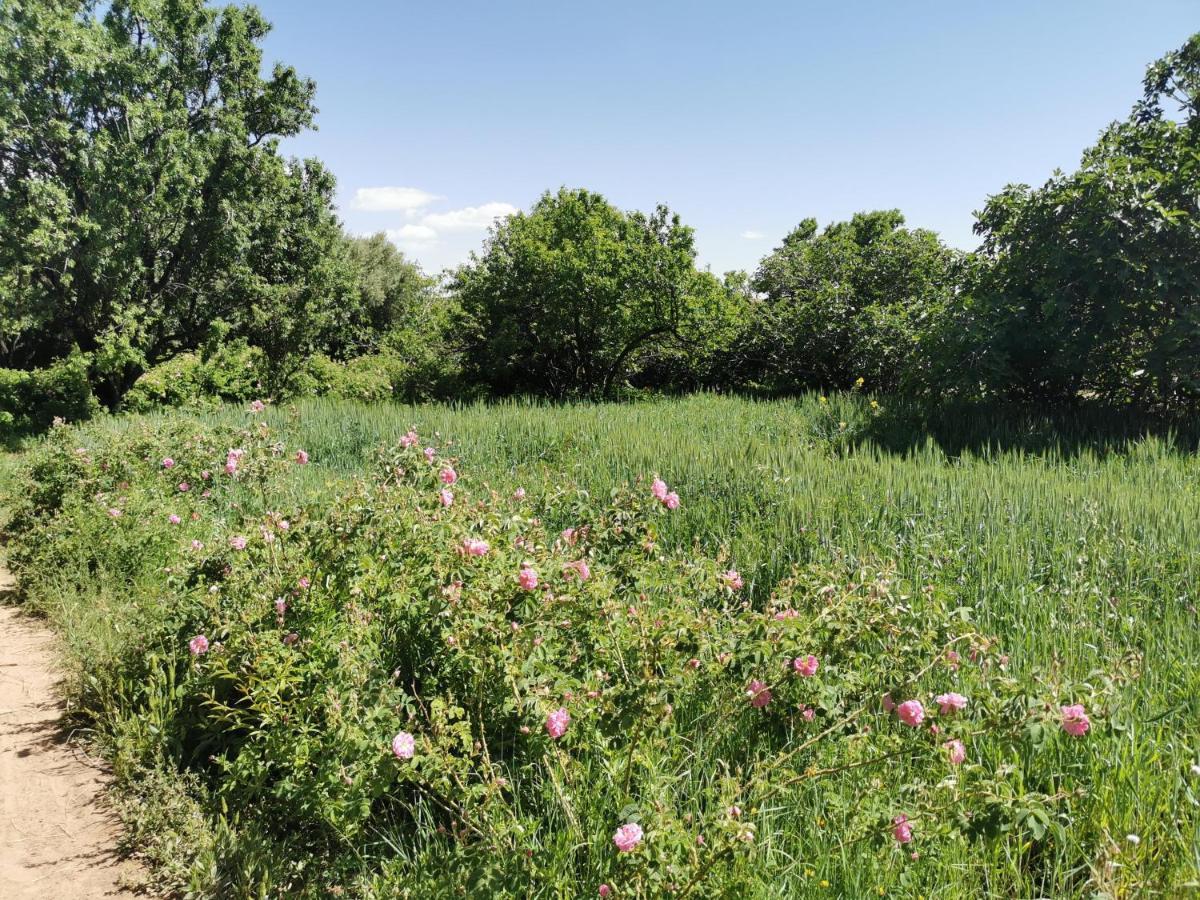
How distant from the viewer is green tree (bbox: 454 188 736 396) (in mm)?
13336

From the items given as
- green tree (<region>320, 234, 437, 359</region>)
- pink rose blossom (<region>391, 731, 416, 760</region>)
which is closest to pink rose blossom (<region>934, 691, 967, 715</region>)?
pink rose blossom (<region>391, 731, 416, 760</region>)

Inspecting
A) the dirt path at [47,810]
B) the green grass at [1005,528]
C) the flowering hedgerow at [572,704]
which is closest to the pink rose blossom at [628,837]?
the flowering hedgerow at [572,704]

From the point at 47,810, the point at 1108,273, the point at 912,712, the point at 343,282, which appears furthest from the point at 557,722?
the point at 343,282

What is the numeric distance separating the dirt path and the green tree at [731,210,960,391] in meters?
10.3

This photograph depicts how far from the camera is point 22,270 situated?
1123 centimetres

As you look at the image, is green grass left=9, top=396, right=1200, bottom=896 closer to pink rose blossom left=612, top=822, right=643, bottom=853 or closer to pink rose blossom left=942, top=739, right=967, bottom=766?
pink rose blossom left=942, top=739, right=967, bottom=766

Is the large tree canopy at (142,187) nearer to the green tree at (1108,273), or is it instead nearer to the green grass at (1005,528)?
the green grass at (1005,528)

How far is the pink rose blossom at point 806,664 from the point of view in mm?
2340

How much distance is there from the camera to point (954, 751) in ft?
6.72

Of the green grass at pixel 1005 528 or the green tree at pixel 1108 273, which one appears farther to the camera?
the green tree at pixel 1108 273

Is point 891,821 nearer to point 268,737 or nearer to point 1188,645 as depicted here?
point 1188,645

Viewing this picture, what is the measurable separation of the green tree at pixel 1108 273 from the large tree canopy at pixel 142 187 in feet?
39.5

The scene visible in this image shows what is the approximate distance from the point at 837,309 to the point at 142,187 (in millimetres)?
11517

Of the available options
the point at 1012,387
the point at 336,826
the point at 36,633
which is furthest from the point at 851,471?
the point at 36,633
